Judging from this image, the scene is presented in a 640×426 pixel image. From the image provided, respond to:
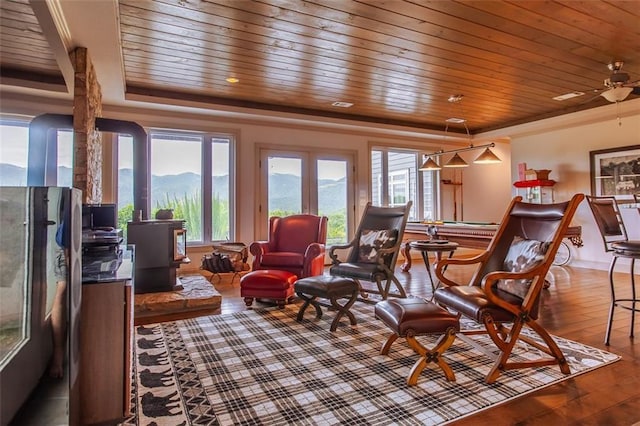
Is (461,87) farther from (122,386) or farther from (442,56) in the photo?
(122,386)

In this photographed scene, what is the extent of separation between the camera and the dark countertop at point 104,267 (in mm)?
1805

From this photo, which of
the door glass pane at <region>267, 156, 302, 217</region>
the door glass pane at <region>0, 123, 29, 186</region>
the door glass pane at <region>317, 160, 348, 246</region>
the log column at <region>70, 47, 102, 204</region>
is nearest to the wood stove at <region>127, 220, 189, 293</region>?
the log column at <region>70, 47, 102, 204</region>

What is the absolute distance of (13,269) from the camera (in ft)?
4.18

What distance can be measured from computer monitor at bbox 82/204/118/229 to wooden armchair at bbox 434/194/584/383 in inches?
122

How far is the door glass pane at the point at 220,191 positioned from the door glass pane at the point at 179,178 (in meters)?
0.21

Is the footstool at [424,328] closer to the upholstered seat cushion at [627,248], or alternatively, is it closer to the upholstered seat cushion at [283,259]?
the upholstered seat cushion at [627,248]

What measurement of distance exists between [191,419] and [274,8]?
9.44 ft

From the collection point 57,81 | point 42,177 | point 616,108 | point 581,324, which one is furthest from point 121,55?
point 616,108

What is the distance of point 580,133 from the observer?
6.36 m

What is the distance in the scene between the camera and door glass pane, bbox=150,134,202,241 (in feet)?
18.4

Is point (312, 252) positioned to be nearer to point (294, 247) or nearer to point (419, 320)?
point (294, 247)

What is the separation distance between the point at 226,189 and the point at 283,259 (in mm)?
2190

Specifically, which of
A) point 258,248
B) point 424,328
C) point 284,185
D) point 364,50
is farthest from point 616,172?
point 258,248

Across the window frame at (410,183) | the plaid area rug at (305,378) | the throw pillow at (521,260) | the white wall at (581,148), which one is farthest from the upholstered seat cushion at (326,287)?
the white wall at (581,148)
